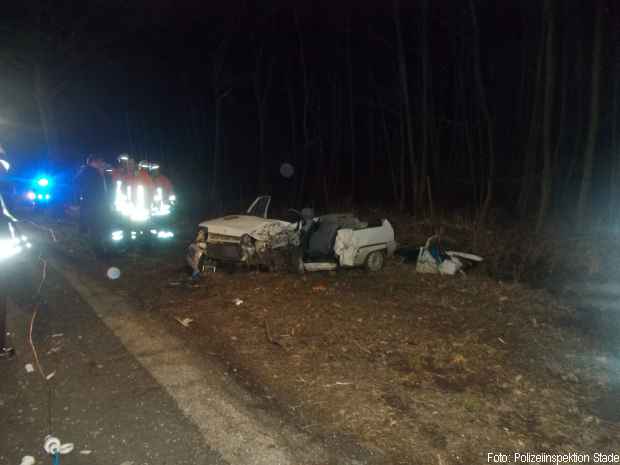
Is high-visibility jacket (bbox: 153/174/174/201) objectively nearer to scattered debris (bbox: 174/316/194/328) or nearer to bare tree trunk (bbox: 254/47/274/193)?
scattered debris (bbox: 174/316/194/328)

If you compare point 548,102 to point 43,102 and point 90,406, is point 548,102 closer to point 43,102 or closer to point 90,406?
point 90,406

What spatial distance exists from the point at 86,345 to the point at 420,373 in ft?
12.2

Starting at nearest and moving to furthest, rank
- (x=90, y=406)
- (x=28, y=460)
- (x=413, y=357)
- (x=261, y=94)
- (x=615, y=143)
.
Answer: (x=28, y=460), (x=90, y=406), (x=413, y=357), (x=615, y=143), (x=261, y=94)

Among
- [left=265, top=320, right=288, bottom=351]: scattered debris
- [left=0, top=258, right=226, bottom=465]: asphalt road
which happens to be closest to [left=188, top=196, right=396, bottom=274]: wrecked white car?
[left=265, top=320, right=288, bottom=351]: scattered debris

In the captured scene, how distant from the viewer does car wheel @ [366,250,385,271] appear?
31.1 feet

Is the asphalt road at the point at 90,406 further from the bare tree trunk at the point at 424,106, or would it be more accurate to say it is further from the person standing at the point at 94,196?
the bare tree trunk at the point at 424,106

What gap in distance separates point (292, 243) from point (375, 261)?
1706 mm

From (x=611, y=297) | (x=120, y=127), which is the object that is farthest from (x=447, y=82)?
(x=120, y=127)

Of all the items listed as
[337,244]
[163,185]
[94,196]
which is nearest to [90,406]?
[337,244]

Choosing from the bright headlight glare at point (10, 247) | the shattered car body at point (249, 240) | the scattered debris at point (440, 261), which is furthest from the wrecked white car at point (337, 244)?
the bright headlight glare at point (10, 247)

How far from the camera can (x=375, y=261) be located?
958cm

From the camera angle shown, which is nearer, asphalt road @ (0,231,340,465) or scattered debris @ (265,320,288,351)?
asphalt road @ (0,231,340,465)

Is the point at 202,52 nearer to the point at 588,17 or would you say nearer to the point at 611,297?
the point at 588,17

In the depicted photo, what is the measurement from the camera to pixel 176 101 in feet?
111
